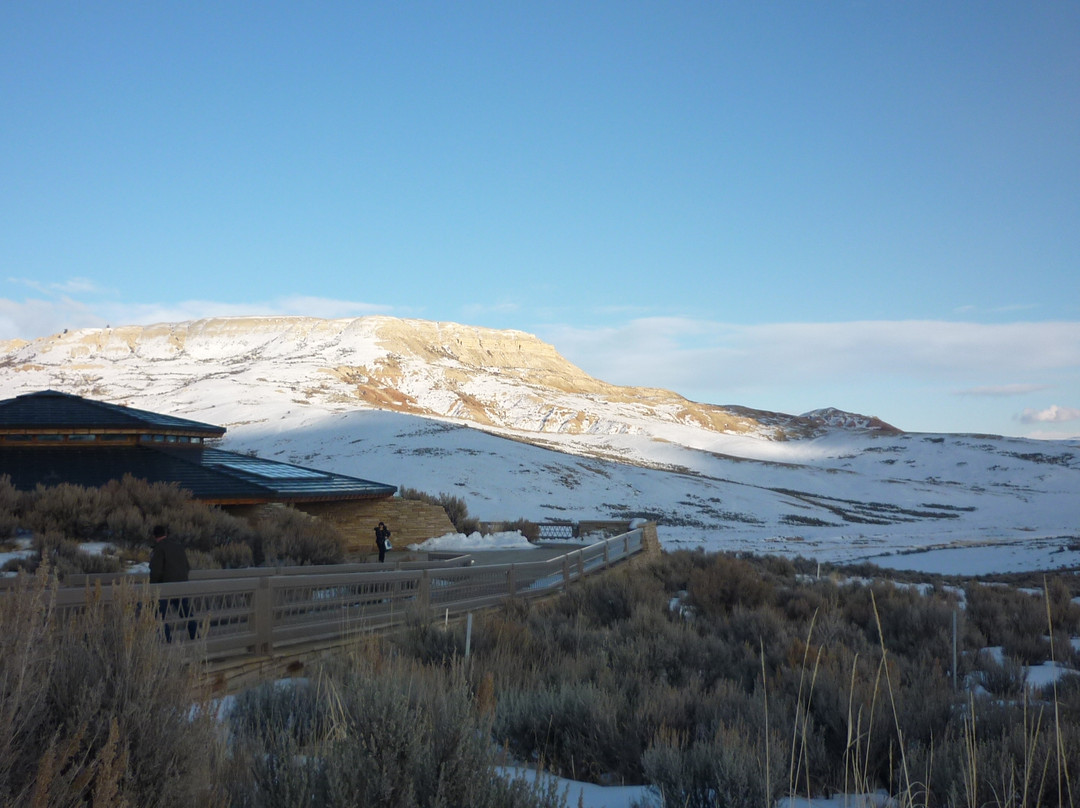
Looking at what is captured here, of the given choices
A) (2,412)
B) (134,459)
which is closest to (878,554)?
(134,459)

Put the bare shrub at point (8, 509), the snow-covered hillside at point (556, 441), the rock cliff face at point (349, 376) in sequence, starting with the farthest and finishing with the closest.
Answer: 1. the rock cliff face at point (349, 376)
2. the snow-covered hillside at point (556, 441)
3. the bare shrub at point (8, 509)

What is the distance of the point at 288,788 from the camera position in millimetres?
3266

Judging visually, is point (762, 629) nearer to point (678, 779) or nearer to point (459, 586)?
point (459, 586)

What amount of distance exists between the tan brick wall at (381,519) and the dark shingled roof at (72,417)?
14.3ft

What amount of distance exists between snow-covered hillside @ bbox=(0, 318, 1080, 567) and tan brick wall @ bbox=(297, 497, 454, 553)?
47.4 feet

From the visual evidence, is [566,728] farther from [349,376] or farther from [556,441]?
[349,376]

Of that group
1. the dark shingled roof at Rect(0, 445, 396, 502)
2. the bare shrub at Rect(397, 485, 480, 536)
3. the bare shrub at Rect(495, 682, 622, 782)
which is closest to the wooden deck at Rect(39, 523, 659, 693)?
the bare shrub at Rect(495, 682, 622, 782)

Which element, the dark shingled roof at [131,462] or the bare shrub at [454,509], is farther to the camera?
the bare shrub at [454,509]

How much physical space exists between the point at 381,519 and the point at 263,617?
1459 cm

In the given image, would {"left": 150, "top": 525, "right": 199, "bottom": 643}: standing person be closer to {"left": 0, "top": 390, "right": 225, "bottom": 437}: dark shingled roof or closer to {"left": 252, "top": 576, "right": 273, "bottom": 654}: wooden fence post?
{"left": 252, "top": 576, "right": 273, "bottom": 654}: wooden fence post

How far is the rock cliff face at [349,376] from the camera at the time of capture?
90.4 m

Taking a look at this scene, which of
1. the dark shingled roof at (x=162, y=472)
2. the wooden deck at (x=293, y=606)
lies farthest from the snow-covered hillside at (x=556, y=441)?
the wooden deck at (x=293, y=606)

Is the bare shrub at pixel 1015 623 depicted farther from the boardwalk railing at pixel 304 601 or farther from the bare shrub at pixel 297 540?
the bare shrub at pixel 297 540

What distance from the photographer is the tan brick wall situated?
21.5m
